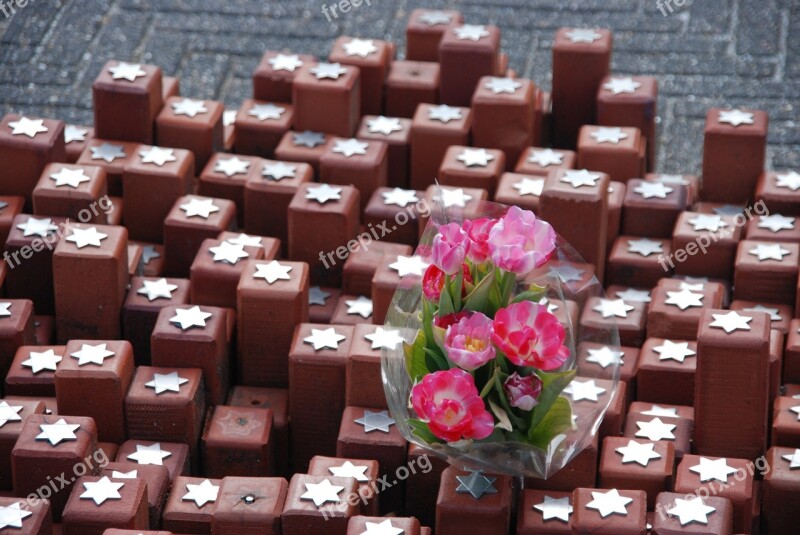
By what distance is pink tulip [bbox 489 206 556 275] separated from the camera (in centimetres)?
229

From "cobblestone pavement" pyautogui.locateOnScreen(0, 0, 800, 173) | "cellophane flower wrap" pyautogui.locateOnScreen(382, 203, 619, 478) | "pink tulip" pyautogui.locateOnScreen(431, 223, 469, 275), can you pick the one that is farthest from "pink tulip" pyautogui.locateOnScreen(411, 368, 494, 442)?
"cobblestone pavement" pyautogui.locateOnScreen(0, 0, 800, 173)

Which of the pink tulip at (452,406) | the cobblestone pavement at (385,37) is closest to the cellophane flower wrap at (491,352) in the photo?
the pink tulip at (452,406)

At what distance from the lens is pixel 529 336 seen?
7.43ft

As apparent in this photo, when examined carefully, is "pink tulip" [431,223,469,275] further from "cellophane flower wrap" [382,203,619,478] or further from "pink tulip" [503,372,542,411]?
"pink tulip" [503,372,542,411]

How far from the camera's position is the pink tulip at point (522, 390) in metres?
2.32

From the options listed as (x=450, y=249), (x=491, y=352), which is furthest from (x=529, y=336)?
(x=450, y=249)

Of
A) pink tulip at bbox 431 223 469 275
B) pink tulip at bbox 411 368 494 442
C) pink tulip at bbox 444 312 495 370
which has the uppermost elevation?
pink tulip at bbox 431 223 469 275

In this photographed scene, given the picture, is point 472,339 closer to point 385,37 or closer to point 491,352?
point 491,352

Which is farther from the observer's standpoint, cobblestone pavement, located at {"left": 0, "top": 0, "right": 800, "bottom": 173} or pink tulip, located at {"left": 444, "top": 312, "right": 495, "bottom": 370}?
cobblestone pavement, located at {"left": 0, "top": 0, "right": 800, "bottom": 173}

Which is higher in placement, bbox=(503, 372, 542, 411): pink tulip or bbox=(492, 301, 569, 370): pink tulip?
bbox=(492, 301, 569, 370): pink tulip

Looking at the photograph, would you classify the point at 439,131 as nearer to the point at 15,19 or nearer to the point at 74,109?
the point at 74,109

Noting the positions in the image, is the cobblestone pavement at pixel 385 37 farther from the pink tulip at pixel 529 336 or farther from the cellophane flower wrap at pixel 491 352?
the pink tulip at pixel 529 336

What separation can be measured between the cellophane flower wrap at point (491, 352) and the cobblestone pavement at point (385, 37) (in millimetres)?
1539

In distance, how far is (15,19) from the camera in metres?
4.30
